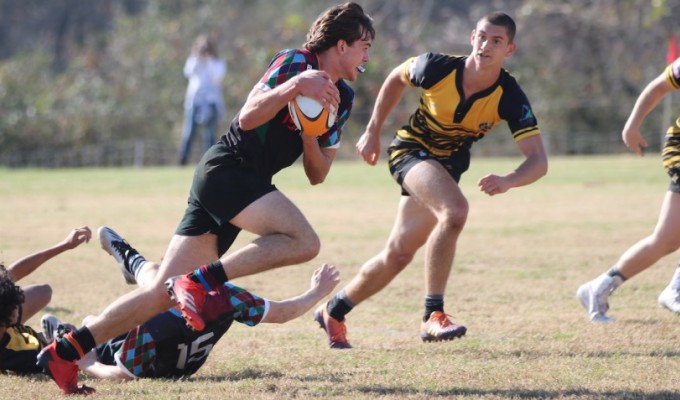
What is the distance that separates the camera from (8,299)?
17.2 feet

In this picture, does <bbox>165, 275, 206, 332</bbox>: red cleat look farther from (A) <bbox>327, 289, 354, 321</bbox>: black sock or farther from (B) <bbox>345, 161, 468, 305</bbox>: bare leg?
(B) <bbox>345, 161, 468, 305</bbox>: bare leg

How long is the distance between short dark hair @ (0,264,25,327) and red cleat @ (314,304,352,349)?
176 centimetres

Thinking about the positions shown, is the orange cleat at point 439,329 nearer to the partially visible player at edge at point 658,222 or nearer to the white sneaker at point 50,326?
the partially visible player at edge at point 658,222

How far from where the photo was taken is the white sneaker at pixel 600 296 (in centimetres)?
677

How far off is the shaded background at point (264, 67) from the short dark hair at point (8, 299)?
19.2 m

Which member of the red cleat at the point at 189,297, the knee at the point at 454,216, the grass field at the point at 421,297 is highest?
the knee at the point at 454,216

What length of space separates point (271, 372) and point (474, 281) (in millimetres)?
Result: 3531

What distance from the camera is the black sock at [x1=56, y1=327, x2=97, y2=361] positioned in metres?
4.85

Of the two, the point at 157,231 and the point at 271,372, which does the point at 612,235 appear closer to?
the point at 157,231

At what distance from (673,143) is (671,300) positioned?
102cm

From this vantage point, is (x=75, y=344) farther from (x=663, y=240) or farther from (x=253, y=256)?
(x=663, y=240)

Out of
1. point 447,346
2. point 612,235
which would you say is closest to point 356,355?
point 447,346

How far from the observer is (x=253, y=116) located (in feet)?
16.4

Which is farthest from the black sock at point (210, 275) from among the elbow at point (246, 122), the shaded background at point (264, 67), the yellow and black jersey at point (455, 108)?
the shaded background at point (264, 67)
